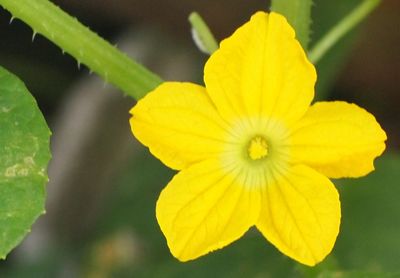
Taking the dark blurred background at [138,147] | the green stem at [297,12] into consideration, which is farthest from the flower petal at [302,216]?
the dark blurred background at [138,147]

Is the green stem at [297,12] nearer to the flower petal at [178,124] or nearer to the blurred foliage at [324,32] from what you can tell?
the flower petal at [178,124]

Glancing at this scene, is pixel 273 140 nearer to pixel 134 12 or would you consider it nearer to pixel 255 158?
pixel 255 158

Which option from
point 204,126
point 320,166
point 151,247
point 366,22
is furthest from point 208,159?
point 366,22

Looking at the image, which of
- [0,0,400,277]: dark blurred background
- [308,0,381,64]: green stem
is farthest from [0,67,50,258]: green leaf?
[0,0,400,277]: dark blurred background

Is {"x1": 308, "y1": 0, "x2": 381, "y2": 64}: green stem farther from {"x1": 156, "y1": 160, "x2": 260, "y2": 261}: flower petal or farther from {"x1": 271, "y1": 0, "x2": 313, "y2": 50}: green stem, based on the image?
{"x1": 156, "y1": 160, "x2": 260, "y2": 261}: flower petal

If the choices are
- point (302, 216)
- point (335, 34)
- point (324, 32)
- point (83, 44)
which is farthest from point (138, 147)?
point (302, 216)

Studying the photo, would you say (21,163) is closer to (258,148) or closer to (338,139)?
(258,148)
